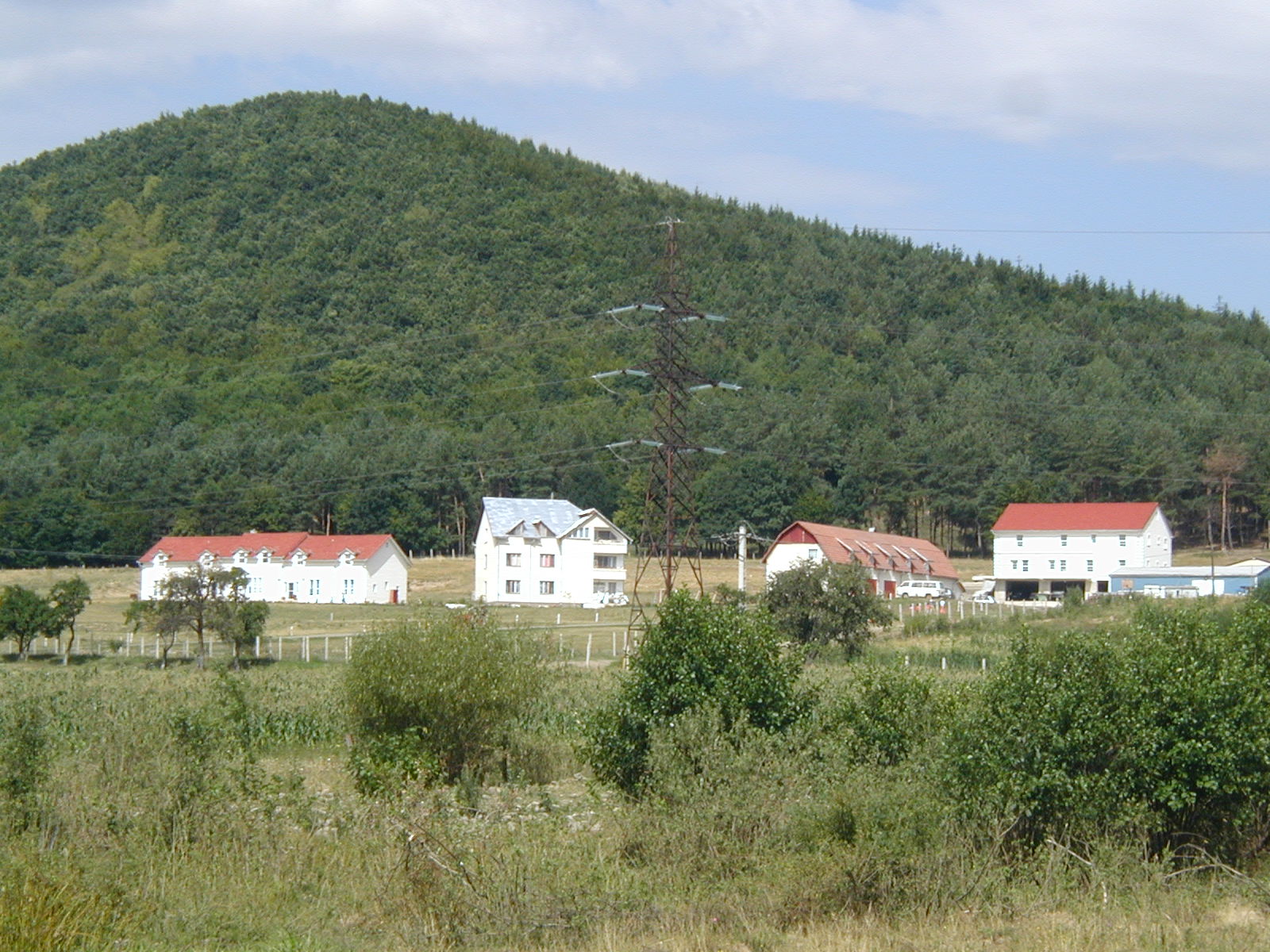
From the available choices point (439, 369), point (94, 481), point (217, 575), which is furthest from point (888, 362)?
point (217, 575)

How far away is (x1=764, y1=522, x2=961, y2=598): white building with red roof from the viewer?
71188mm

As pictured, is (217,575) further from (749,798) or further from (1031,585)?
(1031,585)

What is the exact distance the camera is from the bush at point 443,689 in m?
22.6

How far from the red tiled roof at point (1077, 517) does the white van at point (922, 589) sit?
6.94 m

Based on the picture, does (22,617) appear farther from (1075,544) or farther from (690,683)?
(1075,544)

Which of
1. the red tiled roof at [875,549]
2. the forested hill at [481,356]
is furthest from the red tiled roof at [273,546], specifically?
the red tiled roof at [875,549]

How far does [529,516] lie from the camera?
77000 millimetres

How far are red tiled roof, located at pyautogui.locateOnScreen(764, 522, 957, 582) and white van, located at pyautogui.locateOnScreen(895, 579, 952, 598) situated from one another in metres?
0.96

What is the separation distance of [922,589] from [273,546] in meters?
35.7

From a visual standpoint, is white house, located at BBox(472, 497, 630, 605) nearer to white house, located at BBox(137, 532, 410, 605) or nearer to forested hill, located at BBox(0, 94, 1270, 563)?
white house, located at BBox(137, 532, 410, 605)

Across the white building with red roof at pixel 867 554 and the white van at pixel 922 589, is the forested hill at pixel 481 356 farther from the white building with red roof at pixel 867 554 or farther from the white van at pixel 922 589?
the white van at pixel 922 589

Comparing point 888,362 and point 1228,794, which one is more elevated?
point 888,362

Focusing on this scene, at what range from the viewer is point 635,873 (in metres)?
12.9

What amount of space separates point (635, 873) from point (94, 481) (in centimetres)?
8350
